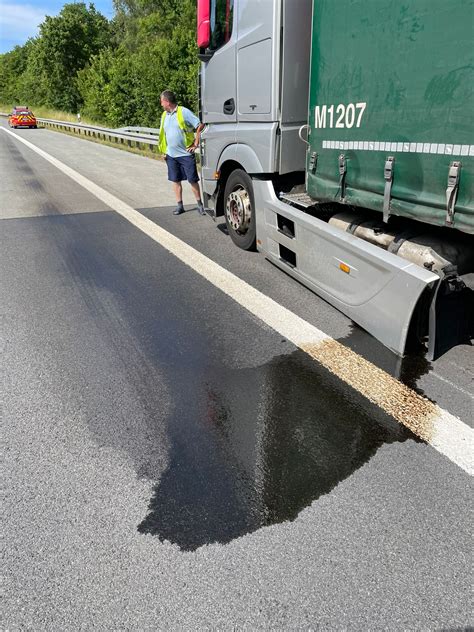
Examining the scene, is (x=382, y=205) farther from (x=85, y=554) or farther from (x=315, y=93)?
(x=85, y=554)

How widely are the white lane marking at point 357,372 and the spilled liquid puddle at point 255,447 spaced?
109 millimetres

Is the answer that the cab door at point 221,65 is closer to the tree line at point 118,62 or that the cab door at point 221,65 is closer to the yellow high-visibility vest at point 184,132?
the yellow high-visibility vest at point 184,132

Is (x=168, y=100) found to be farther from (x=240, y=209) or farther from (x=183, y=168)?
(x=240, y=209)

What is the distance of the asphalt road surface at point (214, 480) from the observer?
176 cm

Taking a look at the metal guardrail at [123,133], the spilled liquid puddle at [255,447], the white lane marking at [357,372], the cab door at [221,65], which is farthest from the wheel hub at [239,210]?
the metal guardrail at [123,133]

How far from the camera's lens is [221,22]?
5191 millimetres

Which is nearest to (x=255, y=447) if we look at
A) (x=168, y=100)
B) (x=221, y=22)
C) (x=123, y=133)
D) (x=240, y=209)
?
(x=240, y=209)

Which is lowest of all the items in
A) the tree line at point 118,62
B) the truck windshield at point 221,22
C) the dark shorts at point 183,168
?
the dark shorts at point 183,168

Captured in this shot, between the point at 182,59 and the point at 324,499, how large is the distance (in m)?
32.8

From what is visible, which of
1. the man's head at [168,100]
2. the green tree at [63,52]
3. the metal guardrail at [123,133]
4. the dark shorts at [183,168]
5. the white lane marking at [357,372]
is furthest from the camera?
the green tree at [63,52]

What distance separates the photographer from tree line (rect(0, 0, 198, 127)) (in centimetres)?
3023

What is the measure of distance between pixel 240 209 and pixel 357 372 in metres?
2.78

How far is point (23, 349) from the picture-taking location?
3586 mm

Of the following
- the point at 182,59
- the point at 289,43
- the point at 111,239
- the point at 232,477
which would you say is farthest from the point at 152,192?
the point at 182,59
